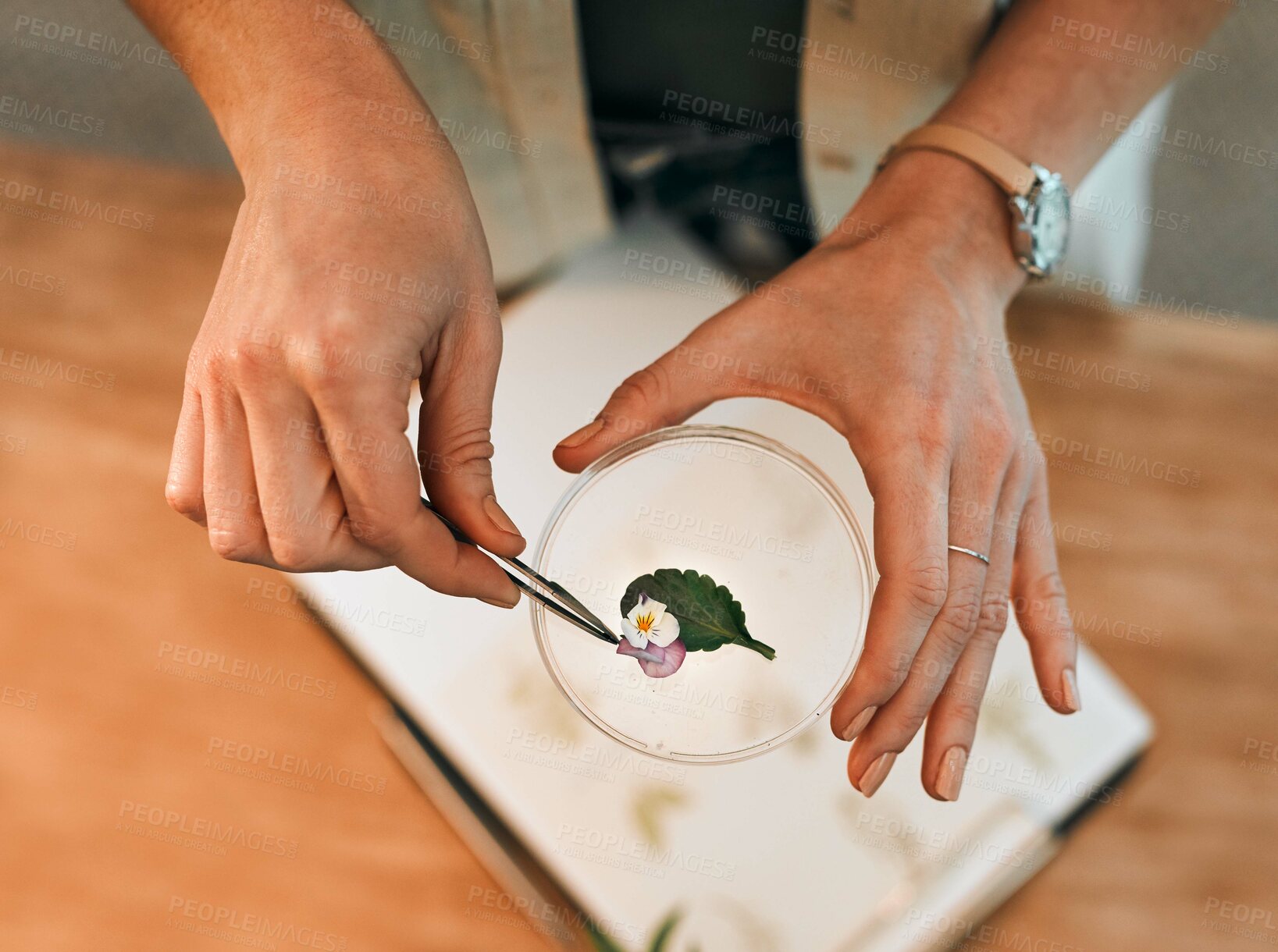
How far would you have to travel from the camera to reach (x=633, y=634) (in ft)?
1.66

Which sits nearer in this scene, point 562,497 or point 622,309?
point 562,497

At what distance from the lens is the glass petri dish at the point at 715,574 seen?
51cm

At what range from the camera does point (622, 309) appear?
79cm

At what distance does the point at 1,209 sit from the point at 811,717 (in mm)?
926

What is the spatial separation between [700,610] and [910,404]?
18 cm

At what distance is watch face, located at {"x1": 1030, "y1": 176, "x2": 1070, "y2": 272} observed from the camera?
1.98 ft

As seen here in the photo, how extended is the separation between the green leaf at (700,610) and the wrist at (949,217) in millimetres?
264

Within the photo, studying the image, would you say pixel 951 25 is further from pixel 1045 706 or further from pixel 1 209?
pixel 1 209

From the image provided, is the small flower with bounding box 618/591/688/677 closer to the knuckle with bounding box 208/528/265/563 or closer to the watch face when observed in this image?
the knuckle with bounding box 208/528/265/563

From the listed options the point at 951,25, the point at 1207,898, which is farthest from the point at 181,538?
the point at 1207,898

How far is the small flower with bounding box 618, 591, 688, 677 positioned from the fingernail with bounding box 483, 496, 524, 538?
0.27 feet

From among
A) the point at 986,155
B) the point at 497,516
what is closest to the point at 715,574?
the point at 497,516

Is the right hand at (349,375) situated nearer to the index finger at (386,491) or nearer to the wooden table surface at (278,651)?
the index finger at (386,491)

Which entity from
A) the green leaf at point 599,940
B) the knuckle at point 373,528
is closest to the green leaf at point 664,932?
the green leaf at point 599,940
